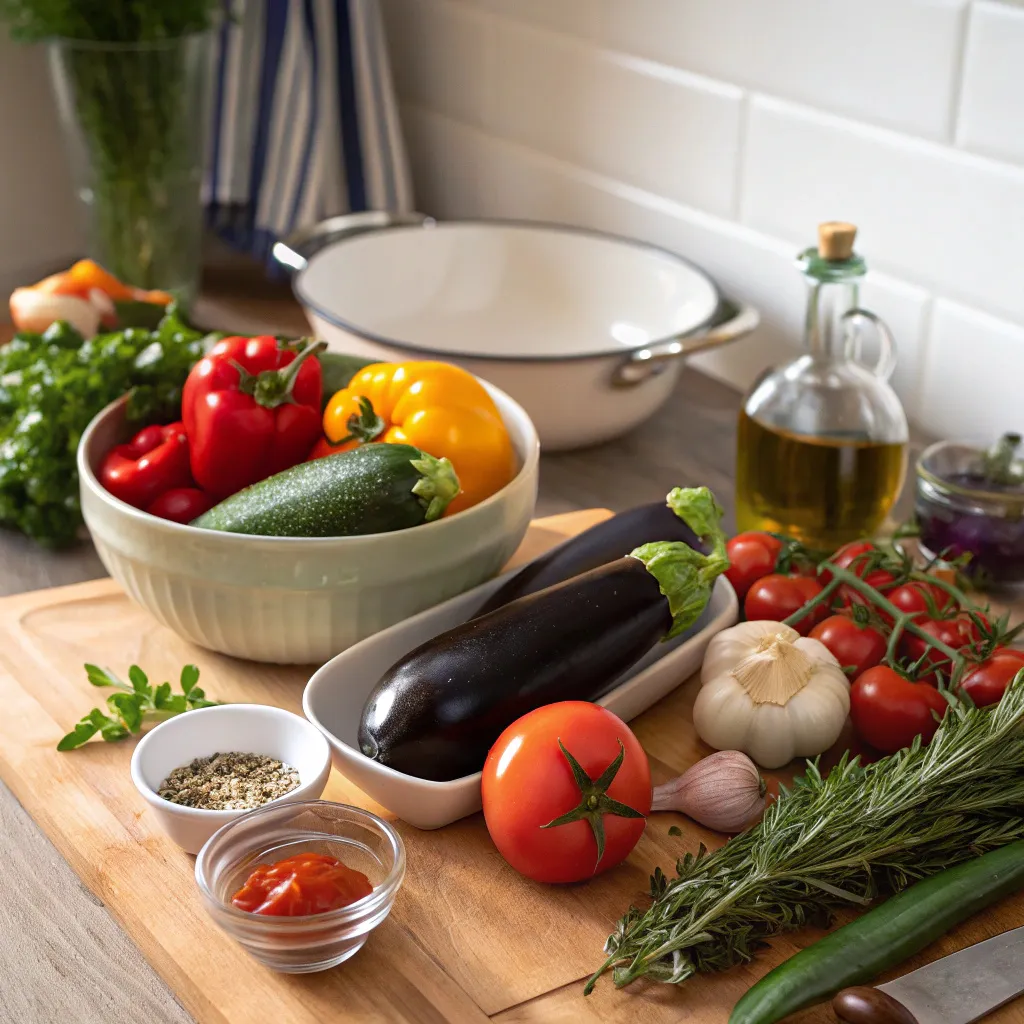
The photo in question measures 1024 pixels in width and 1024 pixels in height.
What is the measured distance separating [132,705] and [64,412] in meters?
0.36

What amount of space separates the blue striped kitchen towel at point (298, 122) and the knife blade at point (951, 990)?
138 centimetres

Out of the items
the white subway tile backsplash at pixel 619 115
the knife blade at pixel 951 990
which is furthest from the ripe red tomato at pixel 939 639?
the white subway tile backsplash at pixel 619 115

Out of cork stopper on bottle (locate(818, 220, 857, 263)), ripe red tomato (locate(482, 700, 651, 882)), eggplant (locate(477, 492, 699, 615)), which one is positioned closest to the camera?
ripe red tomato (locate(482, 700, 651, 882))

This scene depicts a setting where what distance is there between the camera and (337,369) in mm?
1111

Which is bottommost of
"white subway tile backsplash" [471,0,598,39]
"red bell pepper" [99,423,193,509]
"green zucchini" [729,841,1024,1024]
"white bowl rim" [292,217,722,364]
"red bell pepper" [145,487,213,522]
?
"green zucchini" [729,841,1024,1024]

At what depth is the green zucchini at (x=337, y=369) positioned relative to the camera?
1104 millimetres

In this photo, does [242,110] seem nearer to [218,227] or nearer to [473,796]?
[218,227]

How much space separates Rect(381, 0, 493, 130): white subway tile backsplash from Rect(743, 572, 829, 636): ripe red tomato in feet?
3.49

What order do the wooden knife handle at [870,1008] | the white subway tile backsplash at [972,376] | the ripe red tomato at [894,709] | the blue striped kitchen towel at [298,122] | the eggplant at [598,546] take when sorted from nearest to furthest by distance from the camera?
the wooden knife handle at [870,1008] → the ripe red tomato at [894,709] → the eggplant at [598,546] → the white subway tile backsplash at [972,376] → the blue striped kitchen towel at [298,122]

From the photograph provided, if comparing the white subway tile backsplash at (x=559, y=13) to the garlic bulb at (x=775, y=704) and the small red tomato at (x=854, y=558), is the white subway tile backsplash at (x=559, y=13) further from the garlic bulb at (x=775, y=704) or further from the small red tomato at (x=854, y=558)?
the garlic bulb at (x=775, y=704)

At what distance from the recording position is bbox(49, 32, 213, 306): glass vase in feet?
5.13

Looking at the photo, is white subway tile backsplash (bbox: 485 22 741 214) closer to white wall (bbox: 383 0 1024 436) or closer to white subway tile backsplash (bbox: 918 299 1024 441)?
white wall (bbox: 383 0 1024 436)

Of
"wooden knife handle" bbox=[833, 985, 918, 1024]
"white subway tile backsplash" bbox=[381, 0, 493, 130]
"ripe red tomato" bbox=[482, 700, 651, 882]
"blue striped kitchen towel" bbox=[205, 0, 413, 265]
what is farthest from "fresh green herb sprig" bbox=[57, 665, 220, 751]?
"white subway tile backsplash" bbox=[381, 0, 493, 130]

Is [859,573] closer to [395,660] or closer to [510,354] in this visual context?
[395,660]
